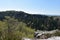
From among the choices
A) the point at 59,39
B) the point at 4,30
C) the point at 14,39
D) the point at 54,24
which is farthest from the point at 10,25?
the point at 54,24

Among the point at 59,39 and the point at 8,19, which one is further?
the point at 8,19

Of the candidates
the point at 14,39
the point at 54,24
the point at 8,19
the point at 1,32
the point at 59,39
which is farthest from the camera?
the point at 54,24

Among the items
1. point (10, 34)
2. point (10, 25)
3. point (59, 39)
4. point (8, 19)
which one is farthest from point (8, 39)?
point (59, 39)

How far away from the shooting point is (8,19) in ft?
60.8

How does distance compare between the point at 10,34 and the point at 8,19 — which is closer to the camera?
the point at 10,34

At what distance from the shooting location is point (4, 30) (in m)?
15.7

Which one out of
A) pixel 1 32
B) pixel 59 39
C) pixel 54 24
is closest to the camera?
pixel 59 39

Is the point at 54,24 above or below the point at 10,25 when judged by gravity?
below

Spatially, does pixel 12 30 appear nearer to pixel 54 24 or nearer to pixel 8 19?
pixel 8 19

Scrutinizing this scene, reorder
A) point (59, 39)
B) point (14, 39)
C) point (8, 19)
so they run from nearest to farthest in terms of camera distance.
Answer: point (59, 39)
point (14, 39)
point (8, 19)

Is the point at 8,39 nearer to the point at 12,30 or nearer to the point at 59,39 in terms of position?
the point at 12,30

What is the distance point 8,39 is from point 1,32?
4.35 ft

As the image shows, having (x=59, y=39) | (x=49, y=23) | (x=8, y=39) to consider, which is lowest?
(x=49, y=23)

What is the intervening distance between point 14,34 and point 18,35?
0.34 m
